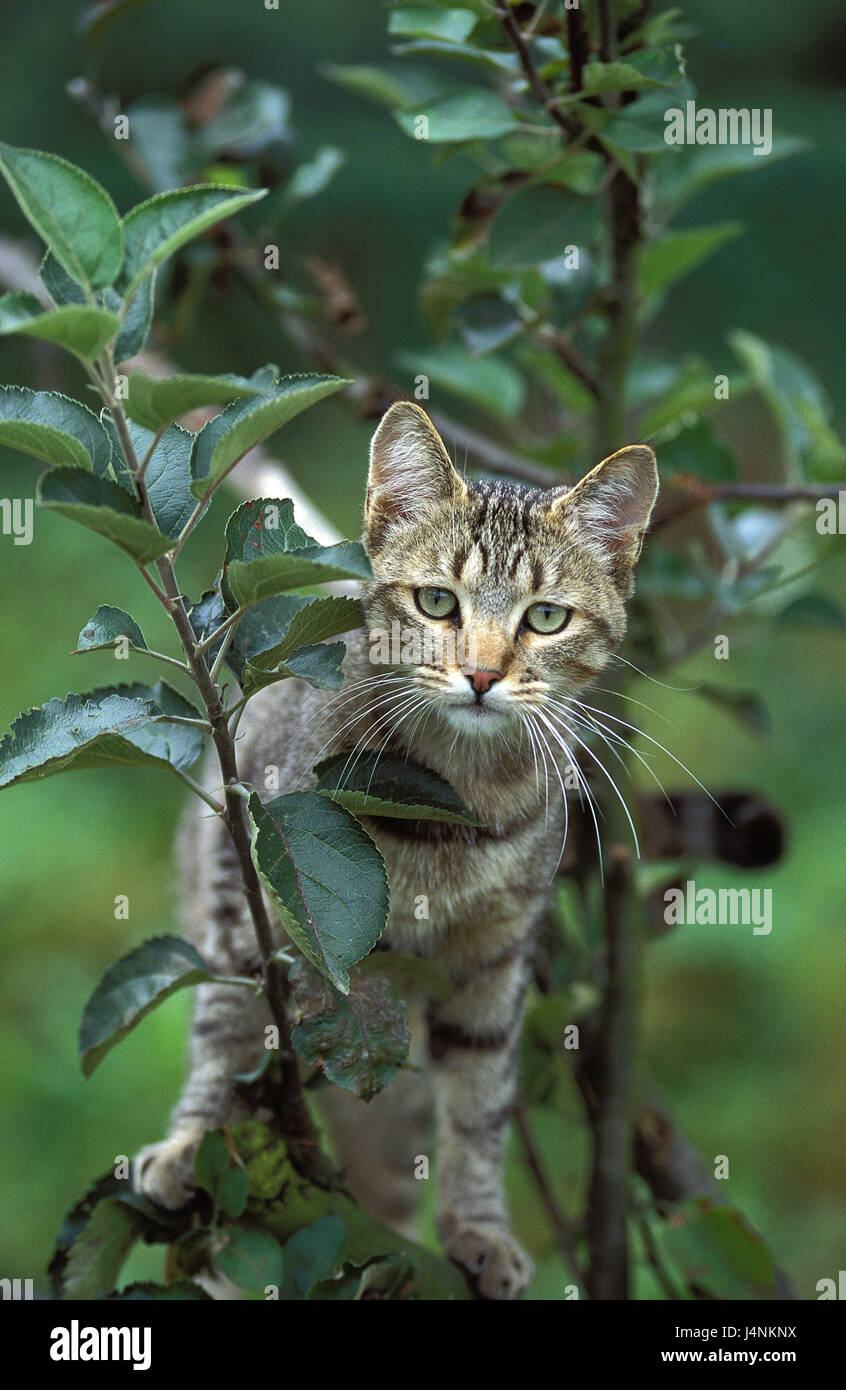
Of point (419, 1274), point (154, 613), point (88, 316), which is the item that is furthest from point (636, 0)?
point (154, 613)

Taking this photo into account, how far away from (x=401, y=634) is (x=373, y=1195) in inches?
33.3

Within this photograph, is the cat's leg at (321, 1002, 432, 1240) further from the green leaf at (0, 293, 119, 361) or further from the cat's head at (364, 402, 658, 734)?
the green leaf at (0, 293, 119, 361)

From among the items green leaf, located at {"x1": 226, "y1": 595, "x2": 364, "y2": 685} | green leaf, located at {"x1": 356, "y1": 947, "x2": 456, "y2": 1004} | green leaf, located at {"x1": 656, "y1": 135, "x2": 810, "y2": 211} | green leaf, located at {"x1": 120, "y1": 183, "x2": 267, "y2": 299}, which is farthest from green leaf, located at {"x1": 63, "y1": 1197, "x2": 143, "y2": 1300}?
green leaf, located at {"x1": 656, "y1": 135, "x2": 810, "y2": 211}

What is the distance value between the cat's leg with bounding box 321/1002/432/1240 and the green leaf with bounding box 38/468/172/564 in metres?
1.05

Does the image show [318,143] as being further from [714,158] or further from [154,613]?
[714,158]

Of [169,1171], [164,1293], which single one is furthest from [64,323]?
[169,1171]

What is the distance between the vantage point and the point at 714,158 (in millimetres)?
1507

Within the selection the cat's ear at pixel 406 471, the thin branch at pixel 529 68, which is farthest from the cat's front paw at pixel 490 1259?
the thin branch at pixel 529 68

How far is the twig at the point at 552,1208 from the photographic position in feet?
4.56

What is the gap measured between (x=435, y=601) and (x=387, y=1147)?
83cm

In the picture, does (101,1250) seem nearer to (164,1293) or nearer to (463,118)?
(164,1293)

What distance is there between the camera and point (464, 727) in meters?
1.07

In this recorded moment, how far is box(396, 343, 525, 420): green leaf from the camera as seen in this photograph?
1725mm

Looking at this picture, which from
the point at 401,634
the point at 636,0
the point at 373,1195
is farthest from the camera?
the point at 373,1195
